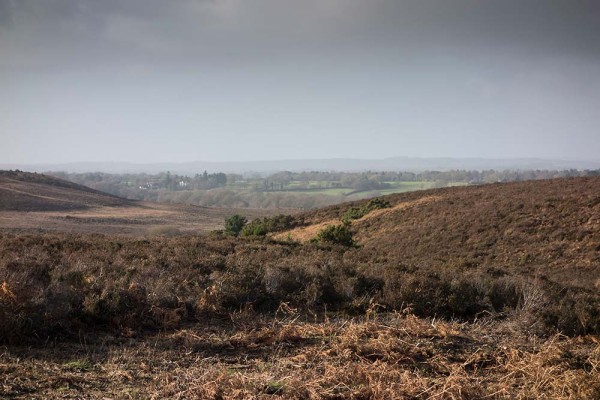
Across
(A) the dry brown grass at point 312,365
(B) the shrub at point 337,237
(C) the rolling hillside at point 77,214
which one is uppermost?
(A) the dry brown grass at point 312,365

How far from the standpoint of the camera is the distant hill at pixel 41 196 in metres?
58.0

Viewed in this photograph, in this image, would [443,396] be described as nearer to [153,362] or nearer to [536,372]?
[536,372]

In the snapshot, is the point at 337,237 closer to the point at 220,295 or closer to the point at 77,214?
the point at 220,295

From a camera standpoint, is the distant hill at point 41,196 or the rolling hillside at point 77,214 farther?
the distant hill at point 41,196

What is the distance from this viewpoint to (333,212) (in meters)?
36.2

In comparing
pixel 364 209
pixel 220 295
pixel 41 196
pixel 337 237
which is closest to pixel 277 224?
pixel 364 209

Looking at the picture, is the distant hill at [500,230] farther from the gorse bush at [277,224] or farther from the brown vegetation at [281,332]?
the brown vegetation at [281,332]

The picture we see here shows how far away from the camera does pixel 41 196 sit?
65500 mm

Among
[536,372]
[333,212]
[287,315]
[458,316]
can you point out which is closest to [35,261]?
[287,315]

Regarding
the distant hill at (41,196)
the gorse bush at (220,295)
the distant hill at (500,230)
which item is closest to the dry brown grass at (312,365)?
the gorse bush at (220,295)

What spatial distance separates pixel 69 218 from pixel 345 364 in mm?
51860

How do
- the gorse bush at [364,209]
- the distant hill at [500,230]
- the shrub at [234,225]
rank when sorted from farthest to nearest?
the gorse bush at [364,209] → the shrub at [234,225] → the distant hill at [500,230]

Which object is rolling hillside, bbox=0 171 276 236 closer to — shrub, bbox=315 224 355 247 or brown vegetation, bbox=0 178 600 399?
shrub, bbox=315 224 355 247

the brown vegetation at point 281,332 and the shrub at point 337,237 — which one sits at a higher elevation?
the brown vegetation at point 281,332
